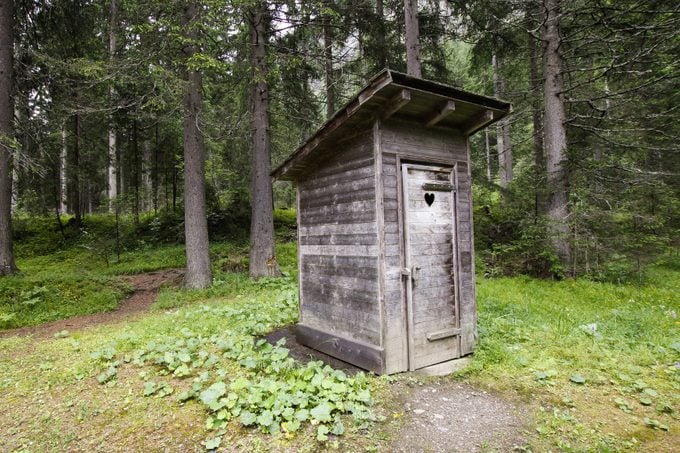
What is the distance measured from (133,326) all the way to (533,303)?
743cm

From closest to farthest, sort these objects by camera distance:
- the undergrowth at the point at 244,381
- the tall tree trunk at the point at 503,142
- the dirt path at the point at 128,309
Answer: the undergrowth at the point at 244,381 → the dirt path at the point at 128,309 → the tall tree trunk at the point at 503,142

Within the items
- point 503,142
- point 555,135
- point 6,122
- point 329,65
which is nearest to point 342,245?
point 555,135

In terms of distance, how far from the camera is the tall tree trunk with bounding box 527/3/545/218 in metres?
8.70

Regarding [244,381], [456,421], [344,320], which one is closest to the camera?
[456,421]

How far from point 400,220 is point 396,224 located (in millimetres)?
74

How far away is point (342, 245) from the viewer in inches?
180

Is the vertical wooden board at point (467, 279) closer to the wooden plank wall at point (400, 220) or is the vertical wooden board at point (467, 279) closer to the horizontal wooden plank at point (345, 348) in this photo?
the wooden plank wall at point (400, 220)

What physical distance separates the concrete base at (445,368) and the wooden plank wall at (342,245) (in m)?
0.77

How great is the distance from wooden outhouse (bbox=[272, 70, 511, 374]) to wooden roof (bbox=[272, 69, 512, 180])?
0.01 metres

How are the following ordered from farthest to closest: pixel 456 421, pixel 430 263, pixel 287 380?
1. pixel 430 263
2. pixel 287 380
3. pixel 456 421

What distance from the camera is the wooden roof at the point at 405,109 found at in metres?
3.69

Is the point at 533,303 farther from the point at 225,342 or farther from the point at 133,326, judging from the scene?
the point at 133,326

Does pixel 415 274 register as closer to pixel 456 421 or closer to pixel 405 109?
pixel 456 421

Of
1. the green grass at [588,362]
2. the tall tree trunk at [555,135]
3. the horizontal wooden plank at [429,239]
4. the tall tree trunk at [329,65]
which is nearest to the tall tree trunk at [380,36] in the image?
the tall tree trunk at [329,65]
